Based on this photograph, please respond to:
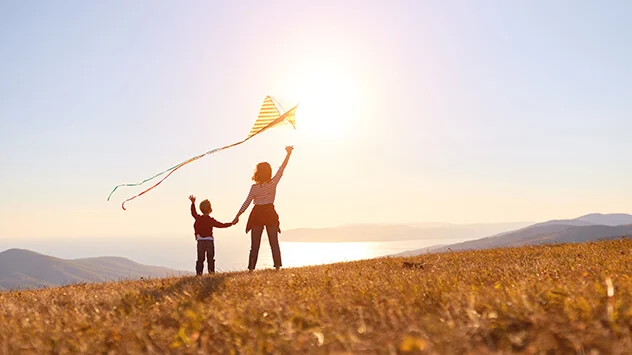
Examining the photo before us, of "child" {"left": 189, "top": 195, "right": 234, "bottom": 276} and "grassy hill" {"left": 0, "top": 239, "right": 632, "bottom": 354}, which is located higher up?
"child" {"left": 189, "top": 195, "right": 234, "bottom": 276}

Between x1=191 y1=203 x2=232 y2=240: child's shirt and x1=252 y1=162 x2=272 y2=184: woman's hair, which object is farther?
x1=191 y1=203 x2=232 y2=240: child's shirt

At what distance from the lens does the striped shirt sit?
13.6 meters

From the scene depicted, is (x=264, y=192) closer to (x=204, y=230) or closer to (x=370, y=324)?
(x=204, y=230)

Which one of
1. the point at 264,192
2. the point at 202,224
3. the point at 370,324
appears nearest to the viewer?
the point at 370,324

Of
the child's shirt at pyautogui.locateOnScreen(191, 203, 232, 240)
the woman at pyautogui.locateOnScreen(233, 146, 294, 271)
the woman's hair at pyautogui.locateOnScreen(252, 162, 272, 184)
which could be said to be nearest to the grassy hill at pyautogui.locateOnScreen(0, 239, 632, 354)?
the woman at pyautogui.locateOnScreen(233, 146, 294, 271)

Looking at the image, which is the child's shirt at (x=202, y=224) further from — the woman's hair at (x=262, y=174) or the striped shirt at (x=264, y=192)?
the woman's hair at (x=262, y=174)

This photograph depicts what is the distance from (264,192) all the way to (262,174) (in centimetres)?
52

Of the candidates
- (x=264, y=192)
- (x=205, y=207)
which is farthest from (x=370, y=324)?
(x=205, y=207)

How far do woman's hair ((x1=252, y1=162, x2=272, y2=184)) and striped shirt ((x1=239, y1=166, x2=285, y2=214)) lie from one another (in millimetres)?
119

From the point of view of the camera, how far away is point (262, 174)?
13633mm

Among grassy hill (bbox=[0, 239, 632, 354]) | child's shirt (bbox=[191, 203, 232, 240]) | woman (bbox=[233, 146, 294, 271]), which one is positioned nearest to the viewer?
grassy hill (bbox=[0, 239, 632, 354])

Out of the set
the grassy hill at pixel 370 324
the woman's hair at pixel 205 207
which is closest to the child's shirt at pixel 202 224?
the woman's hair at pixel 205 207

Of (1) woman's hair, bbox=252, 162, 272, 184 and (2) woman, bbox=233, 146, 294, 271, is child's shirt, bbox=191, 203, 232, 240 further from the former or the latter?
(1) woman's hair, bbox=252, 162, 272, 184

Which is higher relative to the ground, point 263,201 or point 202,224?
point 263,201
